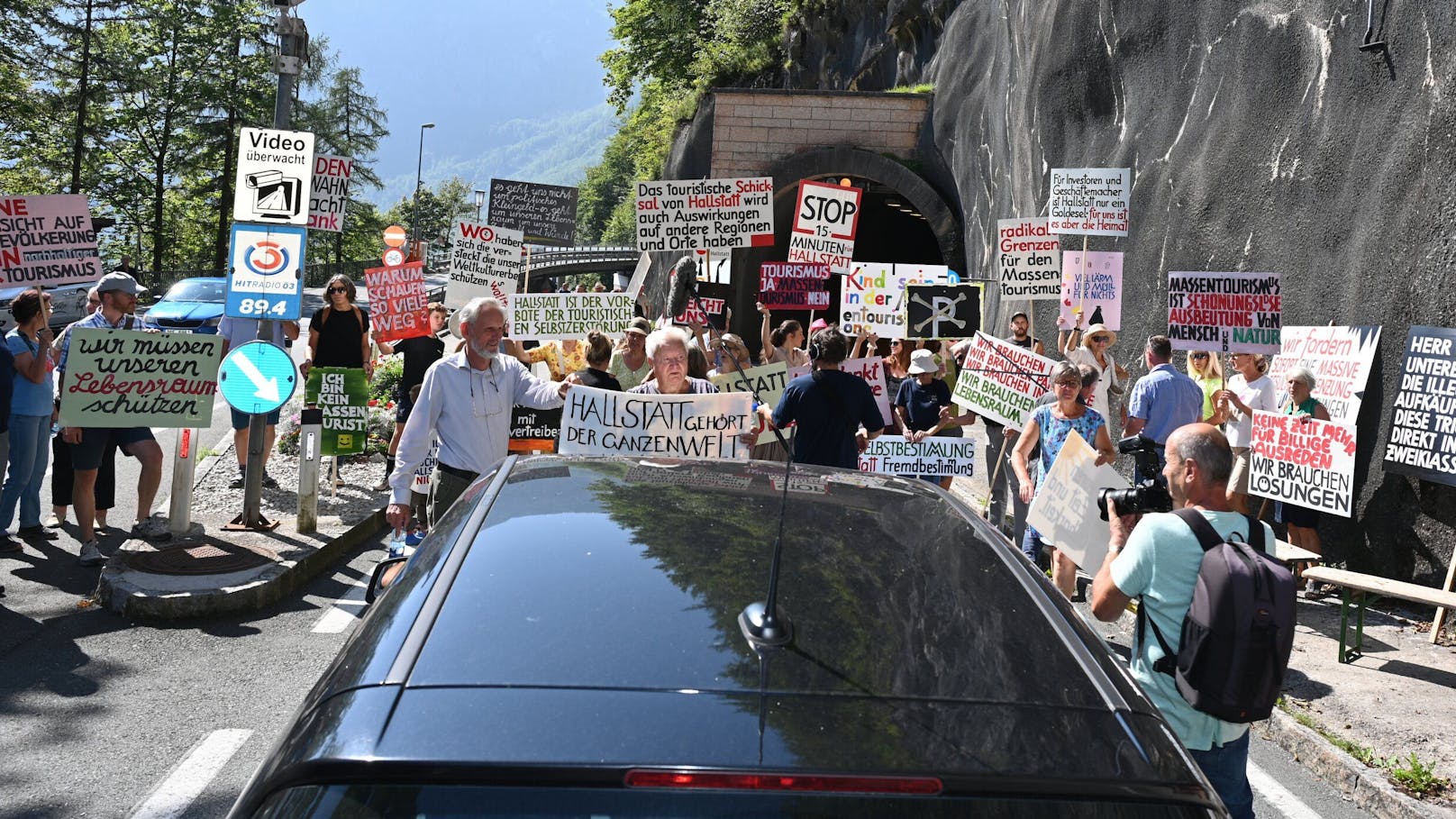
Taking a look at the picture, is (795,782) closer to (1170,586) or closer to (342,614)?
(1170,586)

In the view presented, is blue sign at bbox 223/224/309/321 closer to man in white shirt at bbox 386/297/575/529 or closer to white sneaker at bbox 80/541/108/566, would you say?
white sneaker at bbox 80/541/108/566

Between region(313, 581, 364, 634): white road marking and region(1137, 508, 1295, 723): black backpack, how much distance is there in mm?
5353

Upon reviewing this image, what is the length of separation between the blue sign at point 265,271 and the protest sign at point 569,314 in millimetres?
3086

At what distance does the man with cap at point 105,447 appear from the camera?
9.62 m

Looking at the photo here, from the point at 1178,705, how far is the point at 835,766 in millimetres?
2303

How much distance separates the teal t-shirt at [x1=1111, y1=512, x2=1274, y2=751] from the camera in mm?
3896

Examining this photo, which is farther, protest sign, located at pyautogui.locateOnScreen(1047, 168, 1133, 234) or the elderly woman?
protest sign, located at pyautogui.locateOnScreen(1047, 168, 1133, 234)

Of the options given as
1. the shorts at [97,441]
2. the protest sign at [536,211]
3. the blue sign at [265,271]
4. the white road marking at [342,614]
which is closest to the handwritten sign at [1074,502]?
the white road marking at [342,614]

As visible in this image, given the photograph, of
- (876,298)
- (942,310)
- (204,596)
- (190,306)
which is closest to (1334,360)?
(942,310)

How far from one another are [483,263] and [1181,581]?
12.2m

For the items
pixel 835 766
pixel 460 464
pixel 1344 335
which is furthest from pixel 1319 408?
pixel 835 766

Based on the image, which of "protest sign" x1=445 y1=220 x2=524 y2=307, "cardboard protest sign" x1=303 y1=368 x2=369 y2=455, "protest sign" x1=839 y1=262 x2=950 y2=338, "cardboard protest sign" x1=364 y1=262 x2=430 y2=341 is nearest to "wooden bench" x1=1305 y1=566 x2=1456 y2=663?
"protest sign" x1=839 y1=262 x2=950 y2=338

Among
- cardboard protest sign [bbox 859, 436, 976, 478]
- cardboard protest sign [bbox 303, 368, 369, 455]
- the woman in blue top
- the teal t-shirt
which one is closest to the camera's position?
the teal t-shirt

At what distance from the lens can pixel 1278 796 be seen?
20.1 ft
